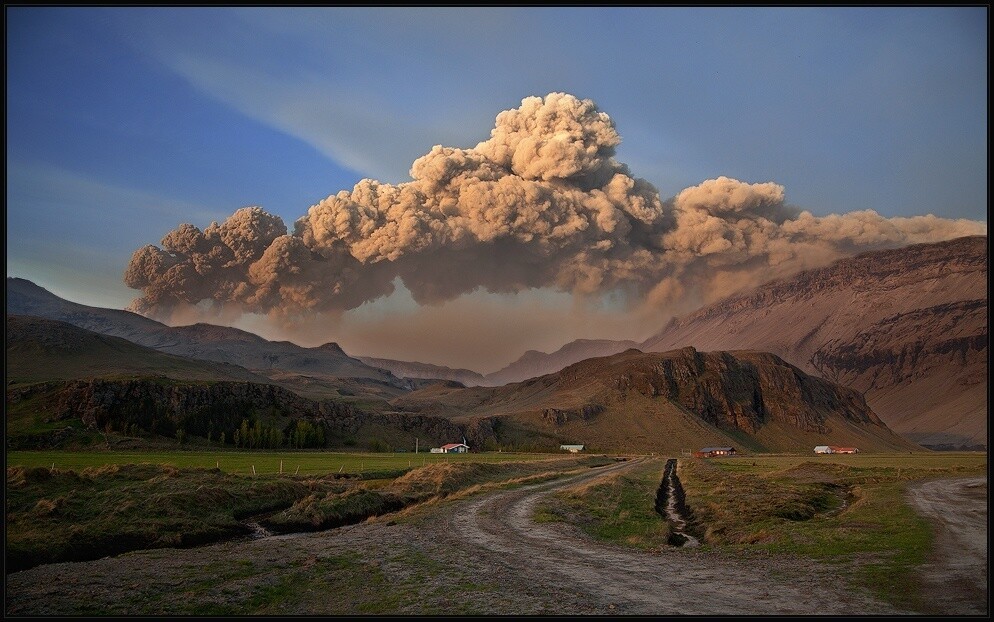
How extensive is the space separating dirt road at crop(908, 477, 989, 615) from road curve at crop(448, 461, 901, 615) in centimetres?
195

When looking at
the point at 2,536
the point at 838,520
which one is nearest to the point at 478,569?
the point at 2,536

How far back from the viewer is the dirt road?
51.7 ft

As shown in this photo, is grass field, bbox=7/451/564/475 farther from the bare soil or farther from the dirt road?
the dirt road

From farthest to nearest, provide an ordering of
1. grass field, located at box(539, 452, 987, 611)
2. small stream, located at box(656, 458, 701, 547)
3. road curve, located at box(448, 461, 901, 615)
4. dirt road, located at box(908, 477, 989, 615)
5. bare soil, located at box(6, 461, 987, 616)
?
1. small stream, located at box(656, 458, 701, 547)
2. grass field, located at box(539, 452, 987, 611)
3. bare soil, located at box(6, 461, 987, 616)
4. road curve, located at box(448, 461, 901, 615)
5. dirt road, located at box(908, 477, 989, 615)

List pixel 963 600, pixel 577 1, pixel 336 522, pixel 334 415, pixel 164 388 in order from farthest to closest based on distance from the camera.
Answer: pixel 334 415
pixel 164 388
pixel 336 522
pixel 577 1
pixel 963 600

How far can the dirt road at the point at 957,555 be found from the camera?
15.8m

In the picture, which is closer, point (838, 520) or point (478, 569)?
point (478, 569)

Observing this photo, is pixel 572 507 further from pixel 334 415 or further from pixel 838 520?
pixel 334 415

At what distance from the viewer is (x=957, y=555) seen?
22.2 m

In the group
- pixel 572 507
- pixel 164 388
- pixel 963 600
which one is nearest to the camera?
pixel 963 600

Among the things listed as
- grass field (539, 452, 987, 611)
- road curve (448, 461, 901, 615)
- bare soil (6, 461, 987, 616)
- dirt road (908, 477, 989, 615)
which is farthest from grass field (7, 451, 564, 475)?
dirt road (908, 477, 989, 615)

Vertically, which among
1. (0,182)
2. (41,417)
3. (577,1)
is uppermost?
(577,1)

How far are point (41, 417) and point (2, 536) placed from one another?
412 ft

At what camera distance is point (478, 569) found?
21438 mm
